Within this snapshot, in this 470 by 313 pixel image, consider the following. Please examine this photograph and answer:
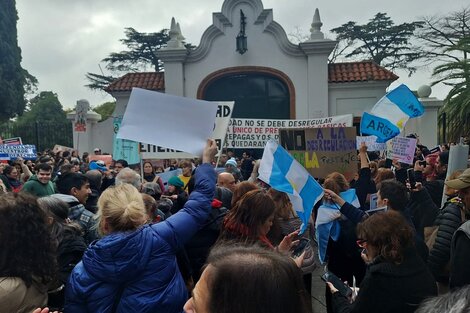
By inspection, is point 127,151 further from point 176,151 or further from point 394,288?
point 394,288

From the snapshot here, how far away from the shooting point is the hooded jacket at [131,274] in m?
2.40

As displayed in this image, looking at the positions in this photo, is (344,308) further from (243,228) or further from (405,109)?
(405,109)

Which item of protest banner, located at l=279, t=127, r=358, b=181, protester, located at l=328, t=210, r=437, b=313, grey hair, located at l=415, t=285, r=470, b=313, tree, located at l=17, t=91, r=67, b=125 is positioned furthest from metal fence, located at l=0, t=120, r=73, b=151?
tree, located at l=17, t=91, r=67, b=125

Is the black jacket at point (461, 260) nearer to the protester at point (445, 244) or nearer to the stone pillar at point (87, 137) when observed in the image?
the protester at point (445, 244)

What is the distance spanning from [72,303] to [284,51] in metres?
15.7

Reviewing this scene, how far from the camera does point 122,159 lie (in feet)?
30.1

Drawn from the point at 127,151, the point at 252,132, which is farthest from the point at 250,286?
the point at 252,132

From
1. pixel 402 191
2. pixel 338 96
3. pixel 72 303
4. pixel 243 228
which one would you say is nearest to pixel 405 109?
pixel 402 191

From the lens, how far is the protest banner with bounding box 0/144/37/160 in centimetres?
1070

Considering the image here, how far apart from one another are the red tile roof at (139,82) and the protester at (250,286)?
16655mm

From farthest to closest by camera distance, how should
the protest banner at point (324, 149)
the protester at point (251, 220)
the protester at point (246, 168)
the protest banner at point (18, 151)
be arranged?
the protester at point (246, 168)
the protest banner at point (18, 151)
the protest banner at point (324, 149)
the protester at point (251, 220)

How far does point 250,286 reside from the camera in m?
1.22

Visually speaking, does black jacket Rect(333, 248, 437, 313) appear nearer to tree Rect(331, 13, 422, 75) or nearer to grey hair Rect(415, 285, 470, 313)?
grey hair Rect(415, 285, 470, 313)

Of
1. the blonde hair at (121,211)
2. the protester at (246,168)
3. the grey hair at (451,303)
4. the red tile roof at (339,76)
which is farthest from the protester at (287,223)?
the red tile roof at (339,76)
